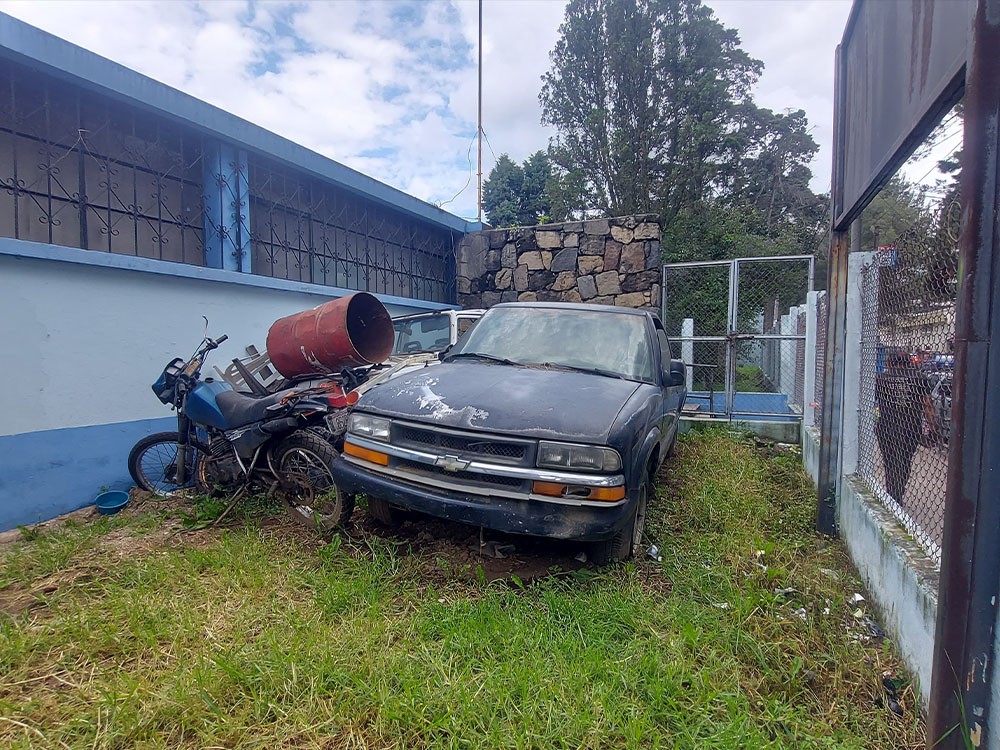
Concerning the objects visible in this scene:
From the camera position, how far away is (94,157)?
446 cm

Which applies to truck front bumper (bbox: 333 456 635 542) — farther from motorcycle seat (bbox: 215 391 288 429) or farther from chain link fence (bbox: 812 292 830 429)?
chain link fence (bbox: 812 292 830 429)

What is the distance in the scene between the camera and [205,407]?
12.6ft

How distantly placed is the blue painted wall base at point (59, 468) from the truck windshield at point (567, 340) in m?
2.81

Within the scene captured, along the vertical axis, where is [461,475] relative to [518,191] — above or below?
below

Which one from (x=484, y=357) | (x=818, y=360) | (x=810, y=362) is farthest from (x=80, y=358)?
(x=810, y=362)

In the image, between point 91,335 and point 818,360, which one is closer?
point 91,335

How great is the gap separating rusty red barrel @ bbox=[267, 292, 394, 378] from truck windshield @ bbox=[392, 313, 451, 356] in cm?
161

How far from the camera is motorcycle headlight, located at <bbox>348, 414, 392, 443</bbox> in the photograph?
2.98 metres

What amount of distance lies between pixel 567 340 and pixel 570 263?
4320mm

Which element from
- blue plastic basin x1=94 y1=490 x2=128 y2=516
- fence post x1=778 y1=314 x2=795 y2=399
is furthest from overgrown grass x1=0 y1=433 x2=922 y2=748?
fence post x1=778 y1=314 x2=795 y2=399

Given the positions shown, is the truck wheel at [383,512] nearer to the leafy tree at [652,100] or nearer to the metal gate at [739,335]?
the metal gate at [739,335]

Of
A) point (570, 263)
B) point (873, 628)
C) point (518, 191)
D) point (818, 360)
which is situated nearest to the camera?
point (873, 628)

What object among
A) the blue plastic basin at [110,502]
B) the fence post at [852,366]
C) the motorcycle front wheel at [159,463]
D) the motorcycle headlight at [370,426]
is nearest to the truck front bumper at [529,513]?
the motorcycle headlight at [370,426]

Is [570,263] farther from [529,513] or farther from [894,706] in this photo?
[894,706]
